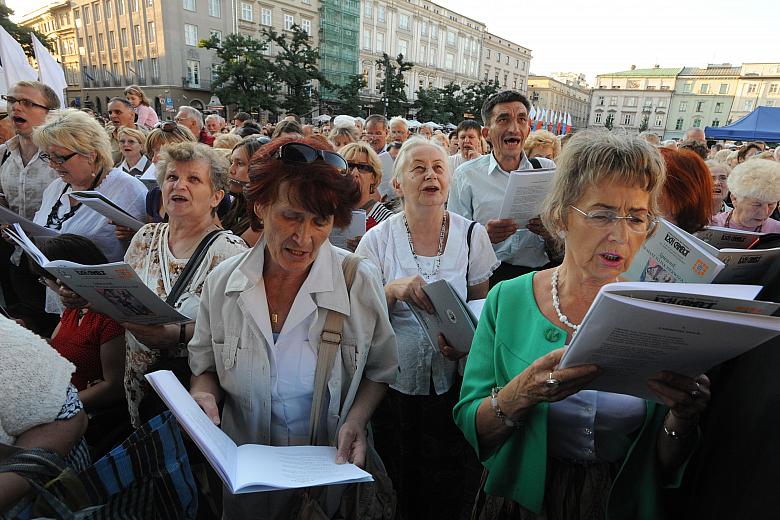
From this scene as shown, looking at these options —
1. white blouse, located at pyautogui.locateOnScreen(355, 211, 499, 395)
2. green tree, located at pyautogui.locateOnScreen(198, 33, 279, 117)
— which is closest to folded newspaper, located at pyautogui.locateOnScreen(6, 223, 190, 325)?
white blouse, located at pyautogui.locateOnScreen(355, 211, 499, 395)

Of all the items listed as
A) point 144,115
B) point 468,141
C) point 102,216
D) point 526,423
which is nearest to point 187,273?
point 102,216

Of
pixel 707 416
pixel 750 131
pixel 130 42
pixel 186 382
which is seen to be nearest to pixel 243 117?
pixel 186 382

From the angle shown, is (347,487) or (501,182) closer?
(347,487)

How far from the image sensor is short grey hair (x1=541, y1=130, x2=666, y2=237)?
1.43 metres

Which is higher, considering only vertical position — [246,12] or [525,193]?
[246,12]

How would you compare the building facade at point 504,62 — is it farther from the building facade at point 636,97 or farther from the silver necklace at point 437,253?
the silver necklace at point 437,253

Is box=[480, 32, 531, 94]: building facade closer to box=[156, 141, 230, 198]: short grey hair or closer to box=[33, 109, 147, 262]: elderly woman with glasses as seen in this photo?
box=[33, 109, 147, 262]: elderly woman with glasses

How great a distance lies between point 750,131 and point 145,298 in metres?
21.2

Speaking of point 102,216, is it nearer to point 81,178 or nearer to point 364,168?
point 81,178

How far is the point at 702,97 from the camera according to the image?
7938 centimetres

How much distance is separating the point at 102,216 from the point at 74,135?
2.02ft

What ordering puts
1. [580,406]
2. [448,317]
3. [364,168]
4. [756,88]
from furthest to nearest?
1. [756,88]
2. [364,168]
3. [448,317]
4. [580,406]

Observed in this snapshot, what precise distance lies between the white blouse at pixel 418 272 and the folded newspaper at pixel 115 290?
3.64 feet

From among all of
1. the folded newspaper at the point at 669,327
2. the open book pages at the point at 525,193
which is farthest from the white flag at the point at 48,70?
the folded newspaper at the point at 669,327
